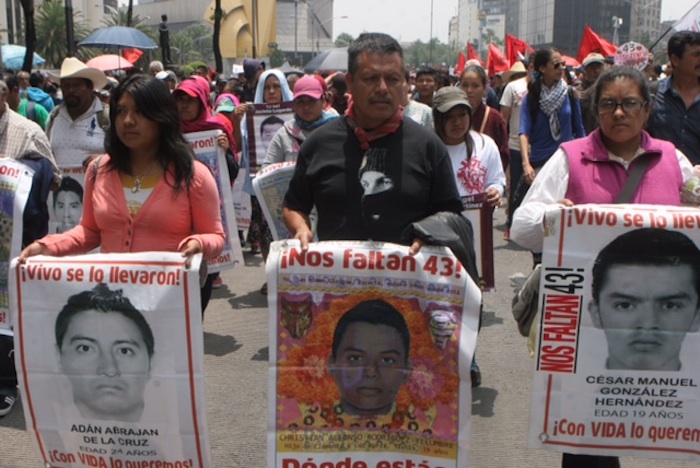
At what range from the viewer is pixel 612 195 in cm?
353

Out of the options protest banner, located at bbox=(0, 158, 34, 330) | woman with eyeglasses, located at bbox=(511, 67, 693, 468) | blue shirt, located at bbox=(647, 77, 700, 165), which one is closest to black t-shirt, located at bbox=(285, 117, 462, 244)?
woman with eyeglasses, located at bbox=(511, 67, 693, 468)

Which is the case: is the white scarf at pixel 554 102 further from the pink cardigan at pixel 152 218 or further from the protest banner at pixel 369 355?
the protest banner at pixel 369 355

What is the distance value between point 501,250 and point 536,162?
5.36ft

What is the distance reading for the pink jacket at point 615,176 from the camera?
352 centimetres

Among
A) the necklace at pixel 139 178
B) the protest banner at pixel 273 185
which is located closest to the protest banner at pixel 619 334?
the necklace at pixel 139 178

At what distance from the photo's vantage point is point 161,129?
4031 millimetres

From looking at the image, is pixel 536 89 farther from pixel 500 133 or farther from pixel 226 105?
pixel 226 105

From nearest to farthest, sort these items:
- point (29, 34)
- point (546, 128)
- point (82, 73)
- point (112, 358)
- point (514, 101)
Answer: point (112, 358) < point (82, 73) < point (546, 128) < point (514, 101) < point (29, 34)

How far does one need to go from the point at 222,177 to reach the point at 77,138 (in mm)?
1059

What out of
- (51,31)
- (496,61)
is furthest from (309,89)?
(51,31)

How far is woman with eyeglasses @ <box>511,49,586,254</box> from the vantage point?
8570mm

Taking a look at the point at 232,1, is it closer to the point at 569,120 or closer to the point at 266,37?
the point at 266,37

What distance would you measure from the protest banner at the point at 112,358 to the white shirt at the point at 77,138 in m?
3.06

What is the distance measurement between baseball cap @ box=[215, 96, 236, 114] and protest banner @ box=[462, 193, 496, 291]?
15.2 ft
